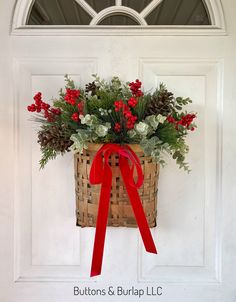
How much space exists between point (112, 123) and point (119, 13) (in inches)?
16.7

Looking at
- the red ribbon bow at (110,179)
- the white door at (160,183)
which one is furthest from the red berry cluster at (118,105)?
the white door at (160,183)

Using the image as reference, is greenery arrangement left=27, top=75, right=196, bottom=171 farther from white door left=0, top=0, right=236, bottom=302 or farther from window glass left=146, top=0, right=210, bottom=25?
window glass left=146, top=0, right=210, bottom=25

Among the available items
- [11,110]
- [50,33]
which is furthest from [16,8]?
[11,110]

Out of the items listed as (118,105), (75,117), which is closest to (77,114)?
(75,117)

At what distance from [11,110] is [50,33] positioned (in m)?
0.29

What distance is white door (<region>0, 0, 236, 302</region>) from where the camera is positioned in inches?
43.3

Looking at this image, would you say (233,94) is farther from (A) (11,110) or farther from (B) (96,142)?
(A) (11,110)

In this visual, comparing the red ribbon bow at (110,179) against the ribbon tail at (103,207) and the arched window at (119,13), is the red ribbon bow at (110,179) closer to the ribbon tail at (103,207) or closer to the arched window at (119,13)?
the ribbon tail at (103,207)

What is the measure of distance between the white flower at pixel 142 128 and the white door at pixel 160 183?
27cm

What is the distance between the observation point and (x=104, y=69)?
110 cm

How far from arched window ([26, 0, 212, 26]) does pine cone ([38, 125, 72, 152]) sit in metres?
0.42

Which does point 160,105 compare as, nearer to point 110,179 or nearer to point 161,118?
point 161,118

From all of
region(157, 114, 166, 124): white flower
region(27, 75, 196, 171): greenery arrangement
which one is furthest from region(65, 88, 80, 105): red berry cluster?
region(157, 114, 166, 124): white flower

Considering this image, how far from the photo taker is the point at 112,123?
0.94 m
